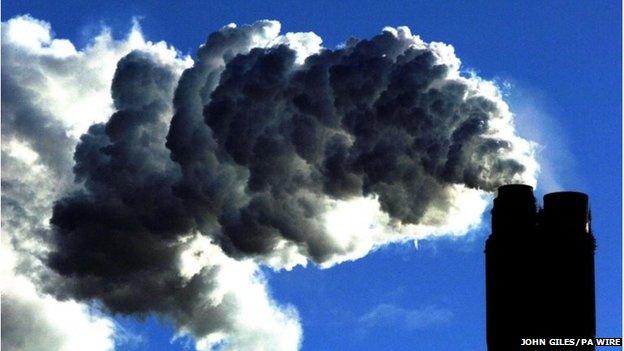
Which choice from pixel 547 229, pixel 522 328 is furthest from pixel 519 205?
pixel 522 328

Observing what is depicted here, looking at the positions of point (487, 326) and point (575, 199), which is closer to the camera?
point (575, 199)

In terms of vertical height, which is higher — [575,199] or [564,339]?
[575,199]

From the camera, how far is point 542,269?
95875 millimetres

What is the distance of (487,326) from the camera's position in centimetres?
9994

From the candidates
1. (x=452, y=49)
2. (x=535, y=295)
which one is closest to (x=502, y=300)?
(x=535, y=295)

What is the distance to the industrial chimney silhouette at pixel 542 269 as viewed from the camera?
3723 inches

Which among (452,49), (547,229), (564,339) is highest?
(452,49)

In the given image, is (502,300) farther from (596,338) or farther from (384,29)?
(384,29)

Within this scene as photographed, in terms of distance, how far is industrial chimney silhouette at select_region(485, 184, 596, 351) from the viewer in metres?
→ 94.6

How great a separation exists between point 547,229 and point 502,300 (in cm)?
613

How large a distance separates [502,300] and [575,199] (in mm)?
9189

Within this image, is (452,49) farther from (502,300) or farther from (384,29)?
(502,300)

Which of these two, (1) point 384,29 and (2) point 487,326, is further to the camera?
(2) point 487,326

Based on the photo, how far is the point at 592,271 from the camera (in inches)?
3799
